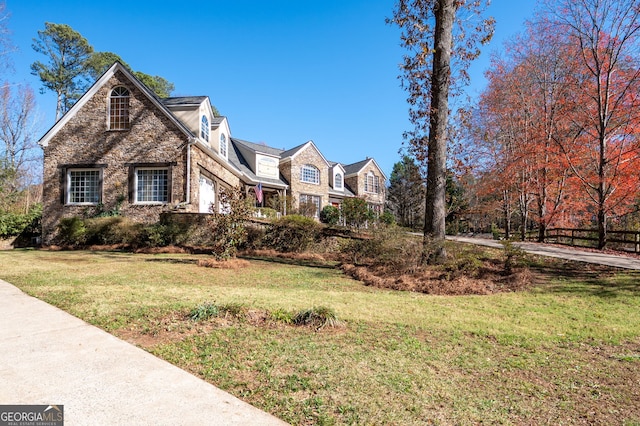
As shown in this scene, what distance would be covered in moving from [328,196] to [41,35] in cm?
3133

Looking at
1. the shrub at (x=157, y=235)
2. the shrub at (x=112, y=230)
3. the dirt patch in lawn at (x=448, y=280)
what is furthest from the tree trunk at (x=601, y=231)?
the shrub at (x=112, y=230)

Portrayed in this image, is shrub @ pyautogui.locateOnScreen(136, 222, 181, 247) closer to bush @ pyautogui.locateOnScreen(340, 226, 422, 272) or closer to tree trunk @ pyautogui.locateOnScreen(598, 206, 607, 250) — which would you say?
bush @ pyautogui.locateOnScreen(340, 226, 422, 272)

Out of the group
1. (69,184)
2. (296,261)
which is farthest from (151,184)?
(296,261)

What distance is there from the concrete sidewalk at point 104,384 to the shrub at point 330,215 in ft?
77.7

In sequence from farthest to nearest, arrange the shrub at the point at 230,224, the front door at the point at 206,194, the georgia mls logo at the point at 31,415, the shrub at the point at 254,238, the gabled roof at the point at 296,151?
the gabled roof at the point at 296,151
the front door at the point at 206,194
the shrub at the point at 254,238
the shrub at the point at 230,224
the georgia mls logo at the point at 31,415

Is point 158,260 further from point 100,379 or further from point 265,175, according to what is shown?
point 265,175

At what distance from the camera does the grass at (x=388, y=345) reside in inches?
106

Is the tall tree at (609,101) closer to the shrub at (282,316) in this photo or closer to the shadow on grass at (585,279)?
the shadow on grass at (585,279)

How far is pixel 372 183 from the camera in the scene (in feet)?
122

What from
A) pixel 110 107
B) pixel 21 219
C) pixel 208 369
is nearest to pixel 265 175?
pixel 110 107

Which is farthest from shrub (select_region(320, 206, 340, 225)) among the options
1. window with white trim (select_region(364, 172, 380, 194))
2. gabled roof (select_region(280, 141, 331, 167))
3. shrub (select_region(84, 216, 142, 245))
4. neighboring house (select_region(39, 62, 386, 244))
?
shrub (select_region(84, 216, 142, 245))

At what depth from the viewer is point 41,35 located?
1250 inches

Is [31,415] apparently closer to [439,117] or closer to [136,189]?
[439,117]

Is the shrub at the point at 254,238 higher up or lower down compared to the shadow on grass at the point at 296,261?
higher up
